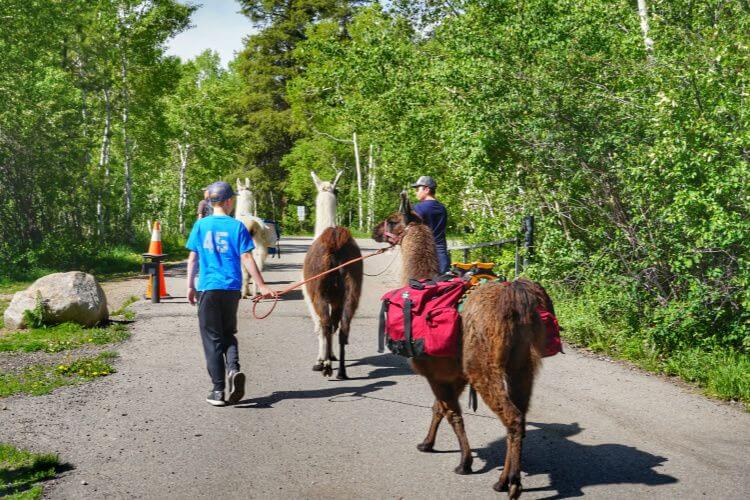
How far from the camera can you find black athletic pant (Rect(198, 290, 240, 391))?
734cm

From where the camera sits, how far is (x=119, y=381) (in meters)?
8.27

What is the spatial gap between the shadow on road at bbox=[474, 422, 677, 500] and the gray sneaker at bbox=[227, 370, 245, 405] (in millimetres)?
2417

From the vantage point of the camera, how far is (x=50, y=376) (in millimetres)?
8508

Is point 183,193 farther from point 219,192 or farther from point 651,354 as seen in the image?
point 651,354

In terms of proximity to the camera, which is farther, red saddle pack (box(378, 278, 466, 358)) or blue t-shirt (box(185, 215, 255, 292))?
blue t-shirt (box(185, 215, 255, 292))

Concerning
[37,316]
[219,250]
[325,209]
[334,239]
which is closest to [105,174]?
[37,316]

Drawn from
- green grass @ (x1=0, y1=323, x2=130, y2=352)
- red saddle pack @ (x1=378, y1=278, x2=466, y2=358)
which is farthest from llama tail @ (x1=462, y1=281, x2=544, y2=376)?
green grass @ (x1=0, y1=323, x2=130, y2=352)

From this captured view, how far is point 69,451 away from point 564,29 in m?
9.86

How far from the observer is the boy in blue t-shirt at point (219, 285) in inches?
289

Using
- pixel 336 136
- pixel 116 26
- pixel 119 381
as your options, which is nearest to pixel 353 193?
pixel 336 136

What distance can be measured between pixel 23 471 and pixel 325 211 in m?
5.26

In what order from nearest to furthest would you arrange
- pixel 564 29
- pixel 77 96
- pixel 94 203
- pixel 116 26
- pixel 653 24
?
pixel 653 24, pixel 564 29, pixel 94 203, pixel 77 96, pixel 116 26

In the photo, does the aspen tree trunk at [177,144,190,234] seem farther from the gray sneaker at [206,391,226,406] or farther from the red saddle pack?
the red saddle pack

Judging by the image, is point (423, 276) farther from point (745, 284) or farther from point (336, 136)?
point (336, 136)
